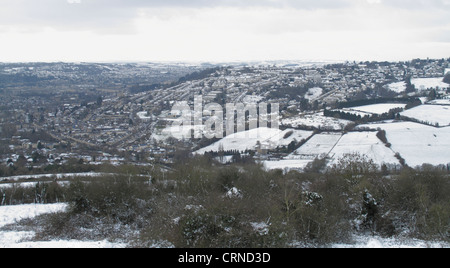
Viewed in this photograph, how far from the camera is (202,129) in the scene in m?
46.6

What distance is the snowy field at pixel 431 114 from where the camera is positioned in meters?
47.1

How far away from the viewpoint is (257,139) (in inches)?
1644

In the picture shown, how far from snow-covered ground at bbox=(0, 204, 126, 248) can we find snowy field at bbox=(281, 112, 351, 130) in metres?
36.2

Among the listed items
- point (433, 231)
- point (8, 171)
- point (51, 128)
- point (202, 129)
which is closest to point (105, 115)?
point (51, 128)

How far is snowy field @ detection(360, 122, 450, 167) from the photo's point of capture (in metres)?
33.0

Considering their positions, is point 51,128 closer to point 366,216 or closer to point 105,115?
point 105,115

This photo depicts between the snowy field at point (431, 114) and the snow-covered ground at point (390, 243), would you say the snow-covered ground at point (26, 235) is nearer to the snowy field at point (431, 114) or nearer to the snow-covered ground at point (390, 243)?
the snow-covered ground at point (390, 243)

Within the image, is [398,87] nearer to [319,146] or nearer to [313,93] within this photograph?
[313,93]

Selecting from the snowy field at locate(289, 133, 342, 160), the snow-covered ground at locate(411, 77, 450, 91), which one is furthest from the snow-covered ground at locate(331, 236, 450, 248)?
the snow-covered ground at locate(411, 77, 450, 91)

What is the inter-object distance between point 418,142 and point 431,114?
16666 millimetres

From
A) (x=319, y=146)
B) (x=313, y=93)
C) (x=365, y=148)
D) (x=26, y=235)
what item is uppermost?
(x=313, y=93)

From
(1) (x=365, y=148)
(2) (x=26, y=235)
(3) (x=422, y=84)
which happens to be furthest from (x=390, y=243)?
(3) (x=422, y=84)

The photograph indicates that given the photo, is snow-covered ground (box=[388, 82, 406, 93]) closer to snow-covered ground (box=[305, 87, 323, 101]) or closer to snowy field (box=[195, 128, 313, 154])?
snow-covered ground (box=[305, 87, 323, 101])
